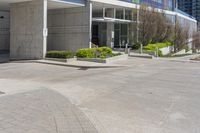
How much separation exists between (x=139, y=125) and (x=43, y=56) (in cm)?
1789

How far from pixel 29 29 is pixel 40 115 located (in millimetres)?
18573

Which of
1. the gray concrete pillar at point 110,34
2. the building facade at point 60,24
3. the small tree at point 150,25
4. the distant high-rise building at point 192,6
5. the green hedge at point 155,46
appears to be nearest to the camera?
the building facade at point 60,24

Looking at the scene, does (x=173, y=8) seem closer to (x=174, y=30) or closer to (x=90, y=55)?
(x=174, y=30)

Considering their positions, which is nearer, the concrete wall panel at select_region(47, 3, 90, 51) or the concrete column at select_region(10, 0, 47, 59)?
the concrete column at select_region(10, 0, 47, 59)

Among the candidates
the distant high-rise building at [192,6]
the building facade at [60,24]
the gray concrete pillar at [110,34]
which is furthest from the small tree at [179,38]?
the distant high-rise building at [192,6]

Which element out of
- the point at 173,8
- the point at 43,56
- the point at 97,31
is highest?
the point at 173,8

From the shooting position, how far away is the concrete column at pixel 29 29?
23.8 m

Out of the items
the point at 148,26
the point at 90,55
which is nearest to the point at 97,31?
the point at 148,26

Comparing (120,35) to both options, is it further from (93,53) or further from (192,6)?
(192,6)

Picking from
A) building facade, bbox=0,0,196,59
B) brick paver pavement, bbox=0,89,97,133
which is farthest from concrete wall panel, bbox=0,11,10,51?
brick paver pavement, bbox=0,89,97,133

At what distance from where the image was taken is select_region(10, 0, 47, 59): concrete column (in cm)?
2375

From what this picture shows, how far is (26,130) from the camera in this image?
6.21 meters

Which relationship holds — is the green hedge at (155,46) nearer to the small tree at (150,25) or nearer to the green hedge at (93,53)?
the small tree at (150,25)

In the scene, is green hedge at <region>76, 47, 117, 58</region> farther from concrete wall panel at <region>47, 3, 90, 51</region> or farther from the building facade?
concrete wall panel at <region>47, 3, 90, 51</region>
